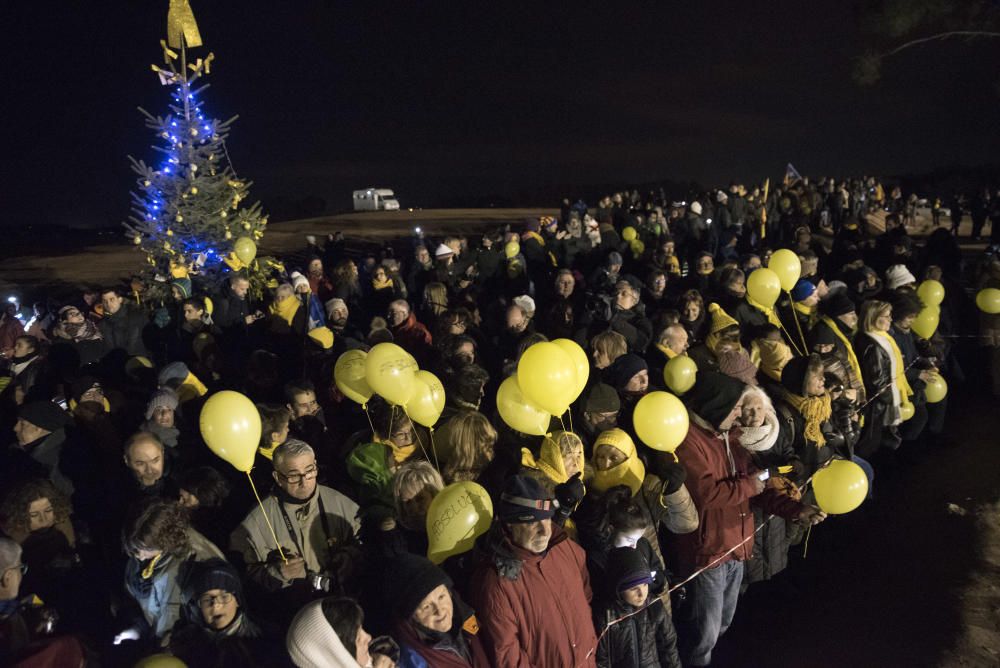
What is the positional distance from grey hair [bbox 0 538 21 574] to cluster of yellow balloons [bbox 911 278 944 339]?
743cm

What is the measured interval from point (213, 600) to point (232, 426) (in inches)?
47.8

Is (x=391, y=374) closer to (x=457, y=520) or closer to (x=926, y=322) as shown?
(x=457, y=520)

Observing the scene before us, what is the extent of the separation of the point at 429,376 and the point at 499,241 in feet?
27.0

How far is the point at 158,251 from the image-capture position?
36.7 ft

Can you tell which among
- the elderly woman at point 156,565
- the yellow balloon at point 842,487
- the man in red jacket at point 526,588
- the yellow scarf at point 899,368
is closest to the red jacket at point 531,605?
the man in red jacket at point 526,588

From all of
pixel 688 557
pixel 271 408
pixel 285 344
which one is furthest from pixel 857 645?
pixel 285 344

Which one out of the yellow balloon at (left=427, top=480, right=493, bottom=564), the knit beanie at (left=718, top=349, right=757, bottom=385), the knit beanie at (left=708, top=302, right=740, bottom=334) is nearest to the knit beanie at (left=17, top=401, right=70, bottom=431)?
the yellow balloon at (left=427, top=480, right=493, bottom=564)

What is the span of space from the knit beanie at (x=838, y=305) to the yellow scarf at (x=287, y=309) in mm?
5613

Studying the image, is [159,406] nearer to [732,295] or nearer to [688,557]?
[688,557]

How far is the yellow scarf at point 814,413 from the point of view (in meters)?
4.38

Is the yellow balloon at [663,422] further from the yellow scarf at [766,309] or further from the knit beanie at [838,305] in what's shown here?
the yellow scarf at [766,309]

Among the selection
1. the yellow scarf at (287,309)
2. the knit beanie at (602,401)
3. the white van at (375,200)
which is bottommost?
the white van at (375,200)

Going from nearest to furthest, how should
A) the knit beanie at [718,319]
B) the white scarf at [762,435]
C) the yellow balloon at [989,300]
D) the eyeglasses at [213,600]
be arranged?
1. the eyeglasses at [213,600]
2. the white scarf at [762,435]
3. the knit beanie at [718,319]
4. the yellow balloon at [989,300]

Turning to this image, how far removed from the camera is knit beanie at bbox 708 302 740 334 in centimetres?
605
